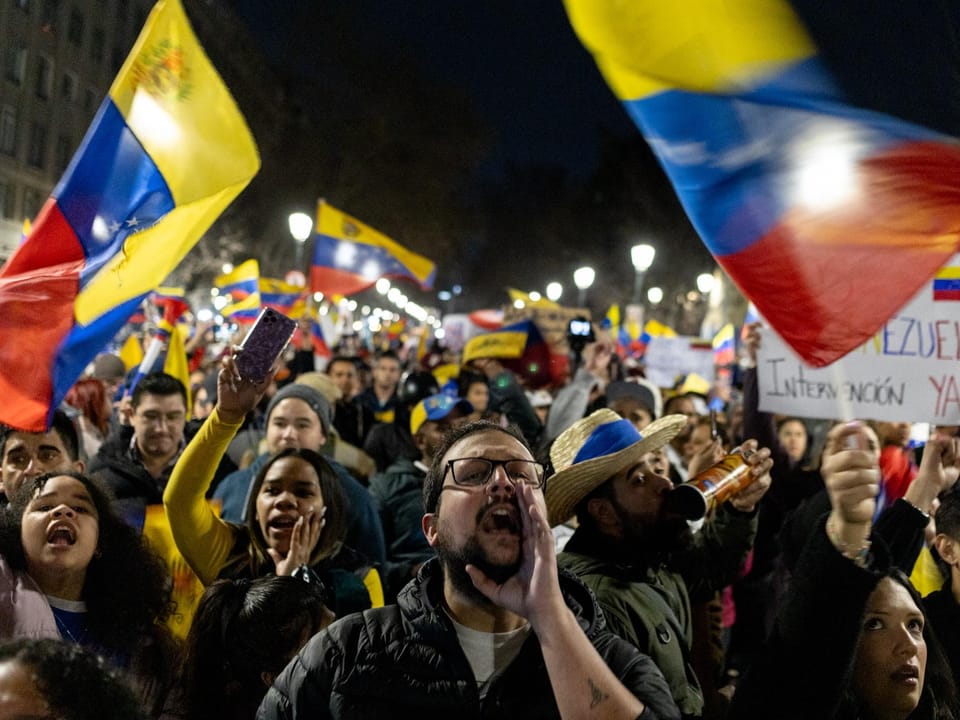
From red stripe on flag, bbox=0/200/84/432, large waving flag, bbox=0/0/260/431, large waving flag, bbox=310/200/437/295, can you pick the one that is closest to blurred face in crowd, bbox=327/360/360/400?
large waving flag, bbox=310/200/437/295

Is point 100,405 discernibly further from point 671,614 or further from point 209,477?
point 671,614

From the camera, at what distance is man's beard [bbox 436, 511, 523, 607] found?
207 cm

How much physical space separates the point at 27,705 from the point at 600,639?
1.17m

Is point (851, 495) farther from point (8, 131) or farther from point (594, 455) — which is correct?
point (8, 131)

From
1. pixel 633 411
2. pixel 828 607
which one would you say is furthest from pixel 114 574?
pixel 633 411

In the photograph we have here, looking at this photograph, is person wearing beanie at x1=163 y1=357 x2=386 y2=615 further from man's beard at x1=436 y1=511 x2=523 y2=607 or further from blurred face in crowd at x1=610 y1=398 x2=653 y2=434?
blurred face in crowd at x1=610 y1=398 x2=653 y2=434

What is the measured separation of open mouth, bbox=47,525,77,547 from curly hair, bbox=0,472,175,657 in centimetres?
10

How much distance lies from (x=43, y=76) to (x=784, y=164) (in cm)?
4156

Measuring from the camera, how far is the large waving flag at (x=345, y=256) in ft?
35.1

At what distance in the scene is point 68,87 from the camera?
136 ft

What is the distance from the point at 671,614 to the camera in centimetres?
317

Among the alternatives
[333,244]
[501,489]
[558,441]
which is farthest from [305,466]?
[333,244]

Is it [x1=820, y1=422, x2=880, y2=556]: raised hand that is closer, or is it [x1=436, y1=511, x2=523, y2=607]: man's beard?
[x1=820, y1=422, x2=880, y2=556]: raised hand

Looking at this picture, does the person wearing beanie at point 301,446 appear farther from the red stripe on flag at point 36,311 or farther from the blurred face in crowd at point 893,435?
the blurred face in crowd at point 893,435
